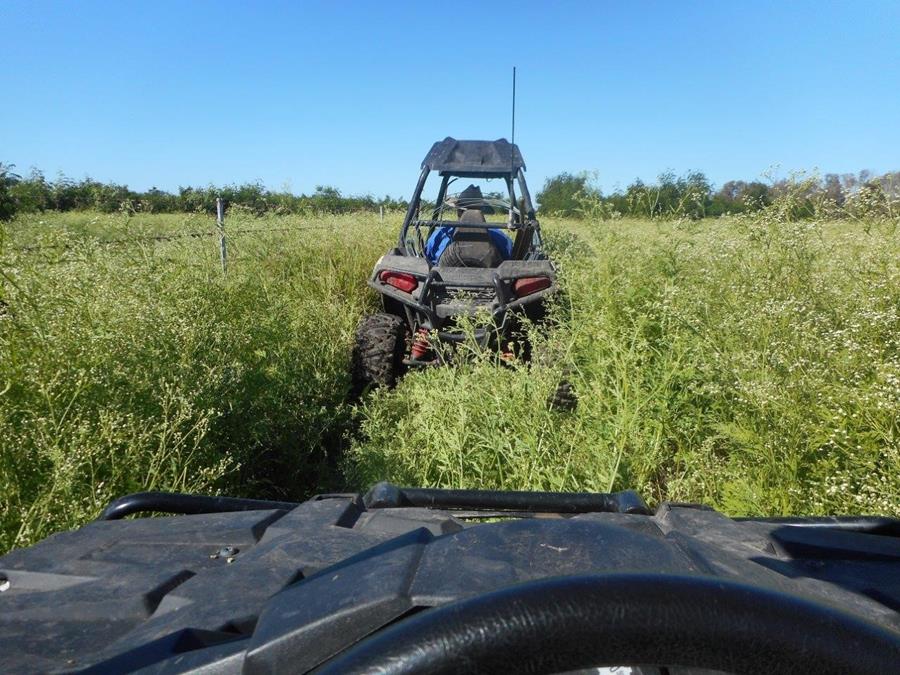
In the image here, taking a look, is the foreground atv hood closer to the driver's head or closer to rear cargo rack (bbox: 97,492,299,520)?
rear cargo rack (bbox: 97,492,299,520)

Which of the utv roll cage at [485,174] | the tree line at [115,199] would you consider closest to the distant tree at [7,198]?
the tree line at [115,199]

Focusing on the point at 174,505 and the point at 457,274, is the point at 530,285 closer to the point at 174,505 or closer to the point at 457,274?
the point at 457,274

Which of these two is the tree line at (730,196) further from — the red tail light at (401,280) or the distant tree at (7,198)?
the distant tree at (7,198)

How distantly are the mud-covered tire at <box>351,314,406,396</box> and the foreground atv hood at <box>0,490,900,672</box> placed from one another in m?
3.75

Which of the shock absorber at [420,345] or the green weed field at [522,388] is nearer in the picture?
the green weed field at [522,388]

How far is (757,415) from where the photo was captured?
3246mm

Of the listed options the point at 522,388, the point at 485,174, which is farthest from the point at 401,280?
the point at 522,388

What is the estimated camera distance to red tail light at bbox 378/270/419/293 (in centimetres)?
556

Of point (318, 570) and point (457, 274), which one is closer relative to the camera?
point (318, 570)

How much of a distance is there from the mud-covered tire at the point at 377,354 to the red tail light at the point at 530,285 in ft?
3.34

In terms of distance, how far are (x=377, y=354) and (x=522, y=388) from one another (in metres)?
1.97

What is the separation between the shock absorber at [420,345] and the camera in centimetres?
562

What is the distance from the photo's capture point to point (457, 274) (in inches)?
219

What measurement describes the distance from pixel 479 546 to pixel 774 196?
14.5 feet
